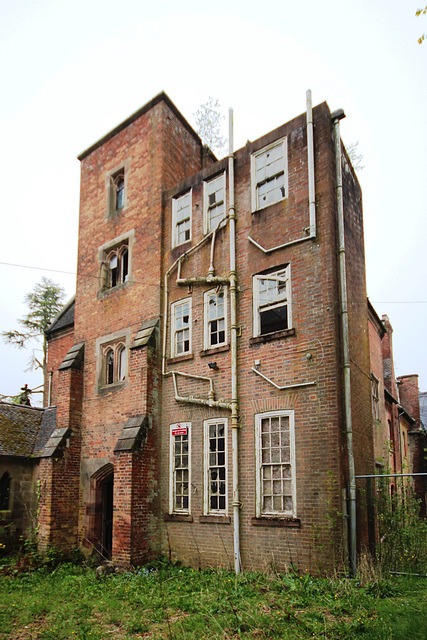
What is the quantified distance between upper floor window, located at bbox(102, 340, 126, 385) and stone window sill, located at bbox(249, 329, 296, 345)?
5.23 m

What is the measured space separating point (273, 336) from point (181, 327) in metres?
3.41

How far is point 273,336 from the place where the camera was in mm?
11375

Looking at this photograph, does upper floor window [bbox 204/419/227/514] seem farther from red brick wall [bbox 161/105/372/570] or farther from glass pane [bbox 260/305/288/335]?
glass pane [bbox 260/305/288/335]

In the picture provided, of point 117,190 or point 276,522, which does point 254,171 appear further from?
point 276,522

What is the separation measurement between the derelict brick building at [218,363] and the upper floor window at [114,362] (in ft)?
0.22

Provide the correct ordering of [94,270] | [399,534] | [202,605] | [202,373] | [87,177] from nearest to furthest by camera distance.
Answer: [202,605]
[399,534]
[202,373]
[94,270]
[87,177]

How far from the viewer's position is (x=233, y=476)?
36.9 feet

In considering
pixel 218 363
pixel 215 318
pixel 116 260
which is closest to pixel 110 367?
pixel 116 260

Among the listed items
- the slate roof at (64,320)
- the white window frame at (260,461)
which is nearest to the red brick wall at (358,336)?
the white window frame at (260,461)

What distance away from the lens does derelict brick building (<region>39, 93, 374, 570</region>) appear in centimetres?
1043

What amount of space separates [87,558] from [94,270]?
30.4ft

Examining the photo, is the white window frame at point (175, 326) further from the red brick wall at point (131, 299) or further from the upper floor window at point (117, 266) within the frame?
the upper floor window at point (117, 266)

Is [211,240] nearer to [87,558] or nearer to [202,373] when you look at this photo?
[202,373]

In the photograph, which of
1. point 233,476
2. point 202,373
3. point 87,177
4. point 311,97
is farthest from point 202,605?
point 87,177
